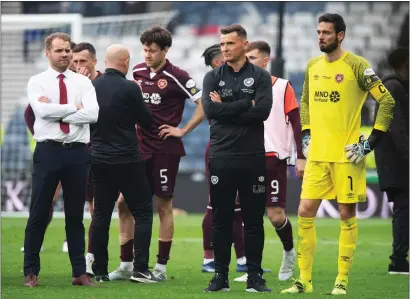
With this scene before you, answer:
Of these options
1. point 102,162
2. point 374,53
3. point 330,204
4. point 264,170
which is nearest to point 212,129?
point 264,170

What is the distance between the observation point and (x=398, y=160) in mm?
10227

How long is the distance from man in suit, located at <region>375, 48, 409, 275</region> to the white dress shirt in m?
3.22

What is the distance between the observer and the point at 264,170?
7.98 metres

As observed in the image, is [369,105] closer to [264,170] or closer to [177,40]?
[177,40]

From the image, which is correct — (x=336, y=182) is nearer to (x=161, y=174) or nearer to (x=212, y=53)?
(x=161, y=174)

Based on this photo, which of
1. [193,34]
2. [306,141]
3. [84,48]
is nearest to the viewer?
[306,141]

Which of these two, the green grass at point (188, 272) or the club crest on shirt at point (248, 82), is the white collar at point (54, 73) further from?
the green grass at point (188, 272)

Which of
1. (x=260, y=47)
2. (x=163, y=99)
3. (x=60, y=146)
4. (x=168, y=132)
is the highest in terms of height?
(x=260, y=47)

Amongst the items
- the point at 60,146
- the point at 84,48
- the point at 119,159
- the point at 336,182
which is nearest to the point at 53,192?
the point at 60,146

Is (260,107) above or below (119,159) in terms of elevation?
above

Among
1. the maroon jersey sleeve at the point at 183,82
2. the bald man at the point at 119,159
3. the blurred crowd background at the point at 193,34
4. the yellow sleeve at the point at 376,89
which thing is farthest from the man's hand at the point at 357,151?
the blurred crowd background at the point at 193,34

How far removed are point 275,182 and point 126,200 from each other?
59.2 inches

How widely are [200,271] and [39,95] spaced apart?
278 cm

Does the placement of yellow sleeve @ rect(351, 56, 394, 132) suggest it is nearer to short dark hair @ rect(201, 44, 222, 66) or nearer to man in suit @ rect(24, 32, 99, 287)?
man in suit @ rect(24, 32, 99, 287)
